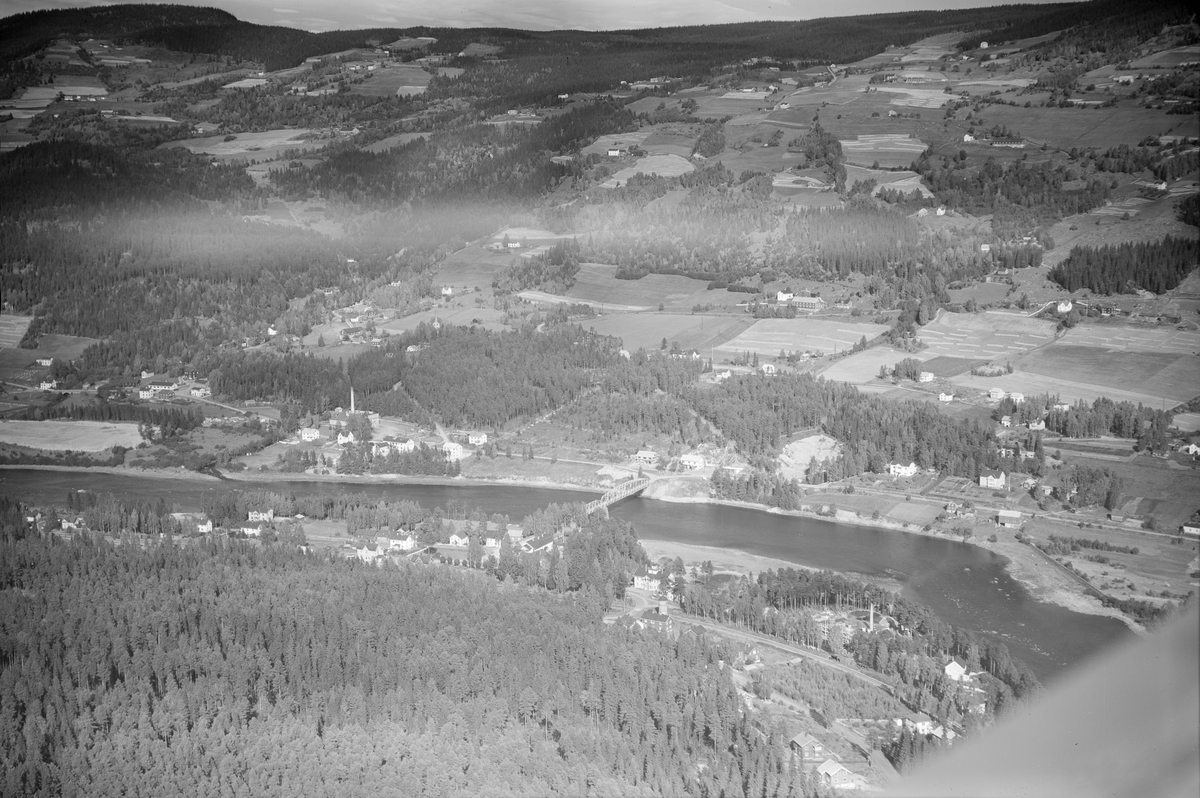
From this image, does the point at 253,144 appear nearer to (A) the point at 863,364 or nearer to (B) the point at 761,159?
(B) the point at 761,159

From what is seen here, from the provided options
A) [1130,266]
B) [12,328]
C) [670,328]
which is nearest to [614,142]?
[670,328]

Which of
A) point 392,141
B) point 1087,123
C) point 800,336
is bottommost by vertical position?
point 800,336

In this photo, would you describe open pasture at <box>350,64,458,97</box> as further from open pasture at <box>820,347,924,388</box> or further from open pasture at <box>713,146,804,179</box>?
open pasture at <box>820,347,924,388</box>

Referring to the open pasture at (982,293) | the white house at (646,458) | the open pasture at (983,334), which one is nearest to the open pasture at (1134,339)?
the open pasture at (983,334)

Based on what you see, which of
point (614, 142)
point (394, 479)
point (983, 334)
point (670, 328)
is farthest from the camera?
point (614, 142)

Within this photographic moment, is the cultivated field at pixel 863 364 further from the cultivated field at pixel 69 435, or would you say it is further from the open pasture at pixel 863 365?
the cultivated field at pixel 69 435

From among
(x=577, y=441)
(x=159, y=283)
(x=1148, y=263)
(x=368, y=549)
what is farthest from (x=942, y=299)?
(x=159, y=283)

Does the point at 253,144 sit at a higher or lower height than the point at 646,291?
higher
